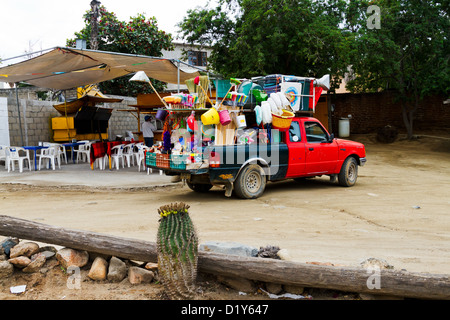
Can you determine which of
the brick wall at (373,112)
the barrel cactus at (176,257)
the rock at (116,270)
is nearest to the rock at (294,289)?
the barrel cactus at (176,257)

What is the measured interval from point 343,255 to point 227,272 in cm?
178

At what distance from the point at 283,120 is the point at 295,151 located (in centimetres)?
86

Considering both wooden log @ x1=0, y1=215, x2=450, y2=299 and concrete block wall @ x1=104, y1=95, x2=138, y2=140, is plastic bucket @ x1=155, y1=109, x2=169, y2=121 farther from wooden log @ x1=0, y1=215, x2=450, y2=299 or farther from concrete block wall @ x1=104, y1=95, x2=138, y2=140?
concrete block wall @ x1=104, y1=95, x2=138, y2=140

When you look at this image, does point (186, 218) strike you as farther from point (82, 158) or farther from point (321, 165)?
point (82, 158)

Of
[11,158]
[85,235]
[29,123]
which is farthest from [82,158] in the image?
[85,235]

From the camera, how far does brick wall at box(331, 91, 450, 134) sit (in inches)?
930

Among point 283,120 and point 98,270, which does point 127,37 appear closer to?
point 283,120

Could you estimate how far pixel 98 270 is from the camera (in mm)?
4277

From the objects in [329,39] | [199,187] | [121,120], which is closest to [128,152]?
[199,187]

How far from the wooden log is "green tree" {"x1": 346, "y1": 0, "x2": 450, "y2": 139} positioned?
1534cm

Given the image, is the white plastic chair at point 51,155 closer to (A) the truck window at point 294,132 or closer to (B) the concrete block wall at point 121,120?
(B) the concrete block wall at point 121,120

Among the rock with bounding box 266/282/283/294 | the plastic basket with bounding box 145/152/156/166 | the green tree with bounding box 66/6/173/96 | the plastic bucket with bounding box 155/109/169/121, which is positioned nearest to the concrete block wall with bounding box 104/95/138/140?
the green tree with bounding box 66/6/173/96

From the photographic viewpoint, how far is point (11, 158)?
1322 centimetres

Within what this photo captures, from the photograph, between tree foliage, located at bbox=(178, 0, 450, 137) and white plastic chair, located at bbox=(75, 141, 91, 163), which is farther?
tree foliage, located at bbox=(178, 0, 450, 137)
